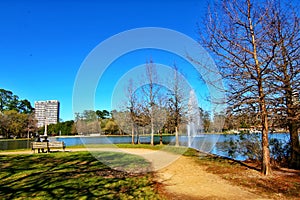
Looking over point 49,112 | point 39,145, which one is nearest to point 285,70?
point 39,145

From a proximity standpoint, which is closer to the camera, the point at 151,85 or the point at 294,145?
the point at 294,145

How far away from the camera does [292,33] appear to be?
7.19 meters

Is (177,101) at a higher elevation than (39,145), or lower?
higher

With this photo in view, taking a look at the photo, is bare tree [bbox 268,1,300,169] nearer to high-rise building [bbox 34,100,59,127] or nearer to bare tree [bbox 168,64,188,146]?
bare tree [bbox 168,64,188,146]

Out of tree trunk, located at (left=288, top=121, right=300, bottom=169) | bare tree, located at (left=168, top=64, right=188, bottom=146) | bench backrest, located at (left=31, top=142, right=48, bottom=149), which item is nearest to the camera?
tree trunk, located at (left=288, top=121, right=300, bottom=169)

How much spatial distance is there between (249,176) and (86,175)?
523cm

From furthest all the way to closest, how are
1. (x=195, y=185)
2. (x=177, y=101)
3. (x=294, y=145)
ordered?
1. (x=177, y=101)
2. (x=294, y=145)
3. (x=195, y=185)

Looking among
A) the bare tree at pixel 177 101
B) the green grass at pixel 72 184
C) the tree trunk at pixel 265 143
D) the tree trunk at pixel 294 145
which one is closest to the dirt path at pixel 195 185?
the green grass at pixel 72 184

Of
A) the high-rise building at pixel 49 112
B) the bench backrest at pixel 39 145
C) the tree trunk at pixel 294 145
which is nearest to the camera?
the tree trunk at pixel 294 145

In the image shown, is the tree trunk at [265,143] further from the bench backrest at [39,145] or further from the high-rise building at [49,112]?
the high-rise building at [49,112]

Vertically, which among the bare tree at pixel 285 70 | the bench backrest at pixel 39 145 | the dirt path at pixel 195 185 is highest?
the bare tree at pixel 285 70

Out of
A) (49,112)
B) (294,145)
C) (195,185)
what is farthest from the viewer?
(49,112)

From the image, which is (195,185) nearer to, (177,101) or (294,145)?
(294,145)

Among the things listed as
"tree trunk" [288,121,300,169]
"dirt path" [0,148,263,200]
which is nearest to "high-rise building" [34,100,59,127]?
"dirt path" [0,148,263,200]
